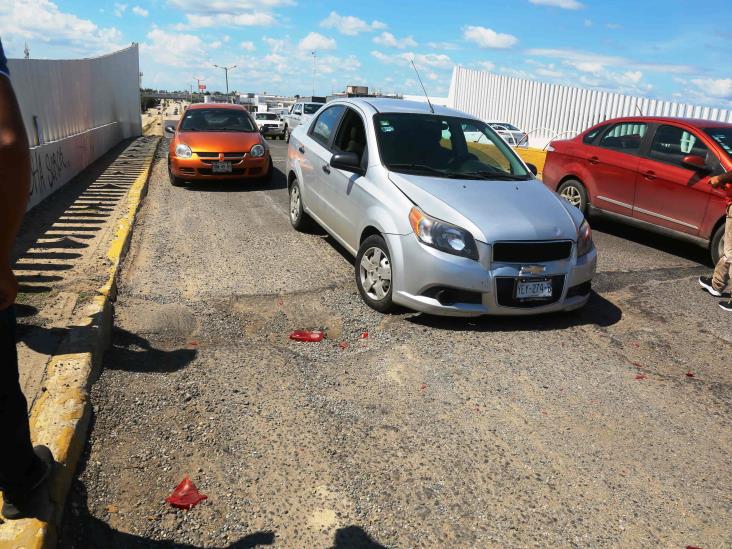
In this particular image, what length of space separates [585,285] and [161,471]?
3.83 metres

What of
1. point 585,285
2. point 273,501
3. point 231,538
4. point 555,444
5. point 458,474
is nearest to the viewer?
point 231,538

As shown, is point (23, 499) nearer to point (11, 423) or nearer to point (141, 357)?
point (11, 423)

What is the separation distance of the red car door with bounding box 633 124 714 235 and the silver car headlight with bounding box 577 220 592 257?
2680mm

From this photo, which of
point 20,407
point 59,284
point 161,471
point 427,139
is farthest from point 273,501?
point 427,139

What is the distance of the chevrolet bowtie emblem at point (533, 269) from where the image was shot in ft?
15.8

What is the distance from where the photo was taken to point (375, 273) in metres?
5.29

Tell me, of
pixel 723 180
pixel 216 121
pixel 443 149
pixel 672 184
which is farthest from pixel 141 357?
pixel 216 121

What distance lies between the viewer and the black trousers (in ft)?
6.88

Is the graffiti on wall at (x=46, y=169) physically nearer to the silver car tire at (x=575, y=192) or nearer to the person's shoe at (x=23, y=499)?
the person's shoe at (x=23, y=499)

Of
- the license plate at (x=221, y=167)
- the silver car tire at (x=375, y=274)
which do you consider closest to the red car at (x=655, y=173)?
the silver car tire at (x=375, y=274)

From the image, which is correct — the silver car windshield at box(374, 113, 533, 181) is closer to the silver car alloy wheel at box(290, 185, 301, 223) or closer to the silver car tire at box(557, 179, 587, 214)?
the silver car alloy wheel at box(290, 185, 301, 223)

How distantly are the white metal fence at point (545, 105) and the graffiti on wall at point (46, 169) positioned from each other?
1344 centimetres

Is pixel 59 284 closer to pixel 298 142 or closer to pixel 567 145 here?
pixel 298 142

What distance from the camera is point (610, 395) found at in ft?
13.2
